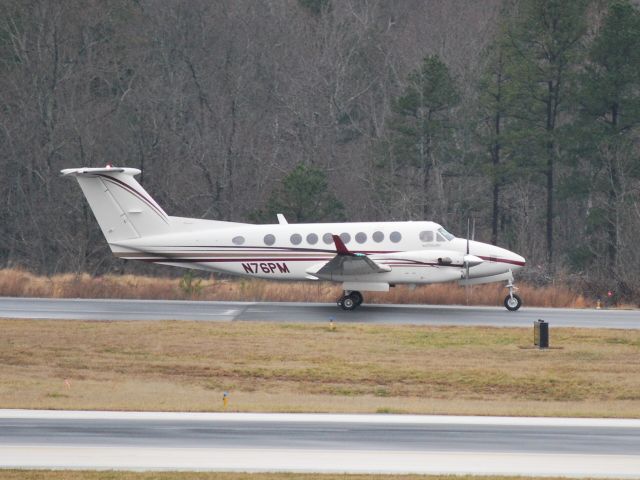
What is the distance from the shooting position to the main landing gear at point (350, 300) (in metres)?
34.6

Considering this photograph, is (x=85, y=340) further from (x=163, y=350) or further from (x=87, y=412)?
(x=87, y=412)

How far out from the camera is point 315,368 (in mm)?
25203

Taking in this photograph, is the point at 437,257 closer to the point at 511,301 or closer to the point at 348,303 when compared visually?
the point at 511,301

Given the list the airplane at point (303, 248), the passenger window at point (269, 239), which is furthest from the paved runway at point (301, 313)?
the passenger window at point (269, 239)

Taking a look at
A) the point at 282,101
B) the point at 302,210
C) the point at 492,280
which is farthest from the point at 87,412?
the point at 282,101

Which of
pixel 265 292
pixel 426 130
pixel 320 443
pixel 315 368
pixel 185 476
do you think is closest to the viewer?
pixel 185 476

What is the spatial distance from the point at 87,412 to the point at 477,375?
905cm

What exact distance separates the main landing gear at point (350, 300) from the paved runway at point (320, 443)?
1528 centimetres

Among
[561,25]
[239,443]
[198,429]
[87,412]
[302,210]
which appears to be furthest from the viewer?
[561,25]

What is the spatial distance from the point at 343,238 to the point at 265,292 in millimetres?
4828

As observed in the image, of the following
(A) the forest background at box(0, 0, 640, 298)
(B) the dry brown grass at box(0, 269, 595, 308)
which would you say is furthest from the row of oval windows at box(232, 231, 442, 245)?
(A) the forest background at box(0, 0, 640, 298)

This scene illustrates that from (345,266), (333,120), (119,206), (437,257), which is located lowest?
(345,266)

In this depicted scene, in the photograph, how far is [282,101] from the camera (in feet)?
212

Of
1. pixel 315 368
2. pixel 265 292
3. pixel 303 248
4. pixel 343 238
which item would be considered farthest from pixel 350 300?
pixel 315 368
